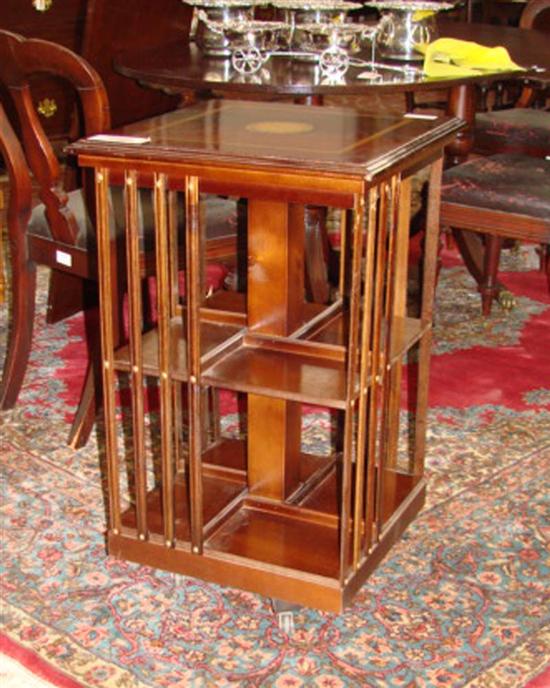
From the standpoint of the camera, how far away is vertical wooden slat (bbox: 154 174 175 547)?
72.8 inches

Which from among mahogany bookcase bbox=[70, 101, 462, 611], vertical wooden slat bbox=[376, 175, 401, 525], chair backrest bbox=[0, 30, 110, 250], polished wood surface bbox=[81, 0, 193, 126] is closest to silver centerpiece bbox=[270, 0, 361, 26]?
polished wood surface bbox=[81, 0, 193, 126]

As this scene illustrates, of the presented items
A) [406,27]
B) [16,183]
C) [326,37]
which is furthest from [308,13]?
[16,183]

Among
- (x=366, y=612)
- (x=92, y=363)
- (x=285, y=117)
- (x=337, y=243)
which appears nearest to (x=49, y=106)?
(x=337, y=243)

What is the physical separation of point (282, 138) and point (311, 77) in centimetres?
86

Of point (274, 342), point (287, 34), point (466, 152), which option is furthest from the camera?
point (466, 152)

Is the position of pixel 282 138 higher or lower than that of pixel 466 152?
higher

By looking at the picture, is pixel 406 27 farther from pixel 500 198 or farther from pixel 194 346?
pixel 194 346

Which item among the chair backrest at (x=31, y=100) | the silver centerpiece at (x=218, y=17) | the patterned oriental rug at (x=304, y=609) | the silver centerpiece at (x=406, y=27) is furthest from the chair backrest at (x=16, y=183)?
the silver centerpiece at (x=406, y=27)

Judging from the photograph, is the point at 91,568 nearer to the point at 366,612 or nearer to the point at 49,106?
the point at 366,612

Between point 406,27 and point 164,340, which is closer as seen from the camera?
point 164,340

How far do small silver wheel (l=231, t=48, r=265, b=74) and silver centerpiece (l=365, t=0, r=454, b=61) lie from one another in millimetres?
375

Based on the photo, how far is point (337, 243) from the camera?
4270 mm

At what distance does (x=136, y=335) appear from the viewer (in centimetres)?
194

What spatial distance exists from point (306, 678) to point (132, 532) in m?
0.42
